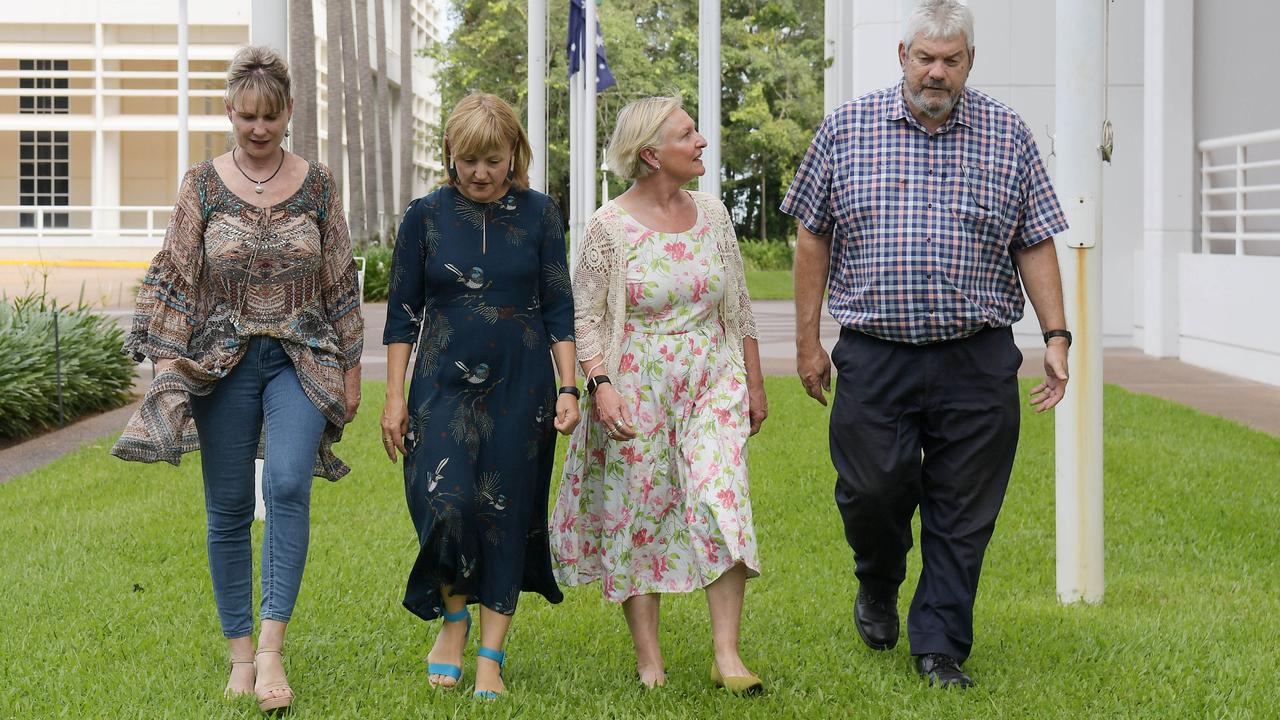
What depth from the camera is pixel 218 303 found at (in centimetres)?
472

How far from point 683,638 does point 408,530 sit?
2.50m

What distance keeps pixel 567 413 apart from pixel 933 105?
1444mm

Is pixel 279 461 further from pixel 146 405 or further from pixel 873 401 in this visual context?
pixel 873 401

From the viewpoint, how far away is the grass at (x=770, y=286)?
31812 millimetres

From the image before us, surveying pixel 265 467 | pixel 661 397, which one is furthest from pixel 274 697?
pixel 661 397

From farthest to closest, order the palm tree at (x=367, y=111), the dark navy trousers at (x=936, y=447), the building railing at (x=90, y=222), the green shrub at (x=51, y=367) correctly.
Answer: the building railing at (x=90, y=222) → the palm tree at (x=367, y=111) → the green shrub at (x=51, y=367) → the dark navy trousers at (x=936, y=447)

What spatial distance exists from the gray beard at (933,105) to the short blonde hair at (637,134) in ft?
2.41

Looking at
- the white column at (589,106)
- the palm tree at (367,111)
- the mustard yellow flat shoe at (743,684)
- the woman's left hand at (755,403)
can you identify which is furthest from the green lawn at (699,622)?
the palm tree at (367,111)

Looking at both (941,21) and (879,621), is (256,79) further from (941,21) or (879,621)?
(879,621)

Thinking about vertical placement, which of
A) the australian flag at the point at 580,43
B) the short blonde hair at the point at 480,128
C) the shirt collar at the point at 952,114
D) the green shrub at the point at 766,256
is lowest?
the short blonde hair at the point at 480,128

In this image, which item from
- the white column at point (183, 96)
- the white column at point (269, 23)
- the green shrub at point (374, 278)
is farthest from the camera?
the white column at point (183, 96)

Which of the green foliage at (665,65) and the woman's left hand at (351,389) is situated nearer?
the woman's left hand at (351,389)

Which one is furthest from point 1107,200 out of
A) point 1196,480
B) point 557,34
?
point 557,34

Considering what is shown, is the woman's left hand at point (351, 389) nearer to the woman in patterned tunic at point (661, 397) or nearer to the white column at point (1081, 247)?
the woman in patterned tunic at point (661, 397)
